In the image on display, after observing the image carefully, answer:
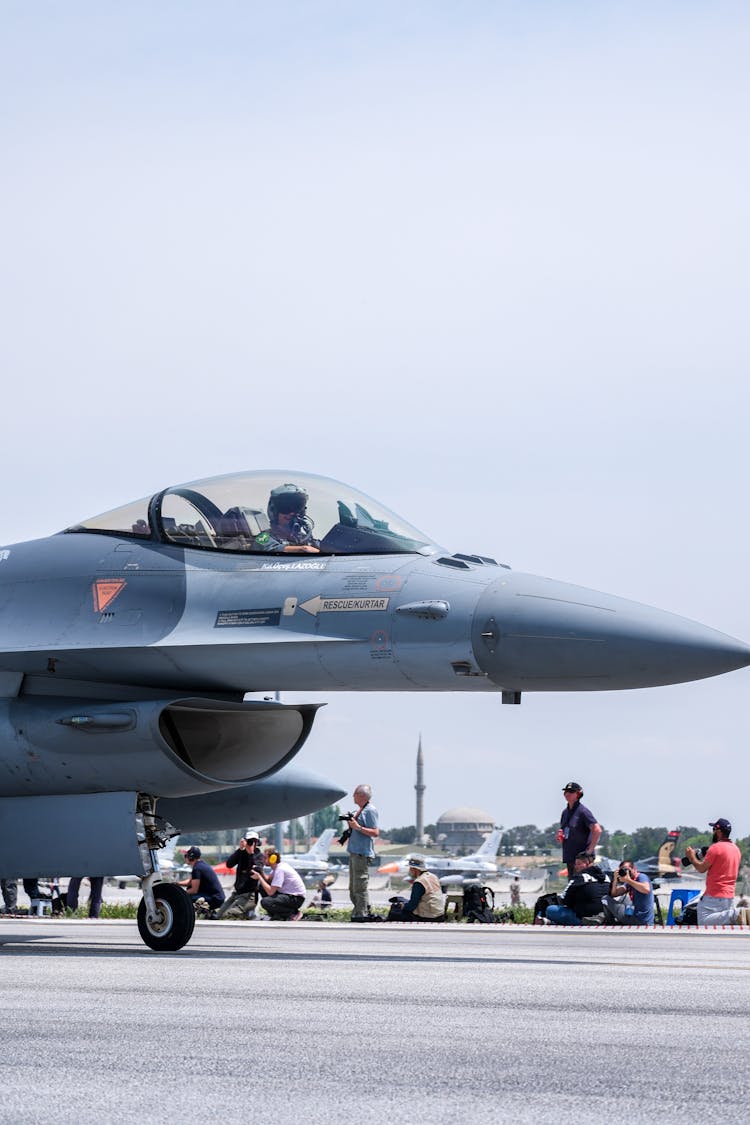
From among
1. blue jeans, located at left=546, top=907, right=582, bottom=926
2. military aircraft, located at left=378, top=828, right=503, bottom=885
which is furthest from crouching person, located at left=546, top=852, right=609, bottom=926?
military aircraft, located at left=378, top=828, right=503, bottom=885

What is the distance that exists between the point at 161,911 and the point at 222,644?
1.94 metres

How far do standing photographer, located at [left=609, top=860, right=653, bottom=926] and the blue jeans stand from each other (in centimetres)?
69

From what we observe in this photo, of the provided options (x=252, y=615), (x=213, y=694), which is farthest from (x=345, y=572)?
(x=213, y=694)

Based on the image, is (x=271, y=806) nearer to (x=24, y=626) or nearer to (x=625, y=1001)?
(x=24, y=626)

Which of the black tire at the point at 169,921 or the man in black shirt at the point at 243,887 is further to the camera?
the man in black shirt at the point at 243,887

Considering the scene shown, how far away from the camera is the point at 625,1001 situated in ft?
22.6

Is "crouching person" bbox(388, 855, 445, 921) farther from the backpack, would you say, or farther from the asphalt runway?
the asphalt runway

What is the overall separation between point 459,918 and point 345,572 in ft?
29.6

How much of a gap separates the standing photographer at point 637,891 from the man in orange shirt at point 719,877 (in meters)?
0.55

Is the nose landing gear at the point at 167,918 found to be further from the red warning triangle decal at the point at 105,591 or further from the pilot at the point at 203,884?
the pilot at the point at 203,884

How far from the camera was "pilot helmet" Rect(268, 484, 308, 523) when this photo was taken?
11172 mm

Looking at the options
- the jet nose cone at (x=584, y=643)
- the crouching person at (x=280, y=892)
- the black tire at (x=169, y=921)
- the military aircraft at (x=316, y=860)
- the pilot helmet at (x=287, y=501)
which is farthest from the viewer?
the military aircraft at (x=316, y=860)

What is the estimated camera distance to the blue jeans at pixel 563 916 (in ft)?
49.6

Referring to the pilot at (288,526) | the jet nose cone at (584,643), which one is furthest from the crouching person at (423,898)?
the jet nose cone at (584,643)
